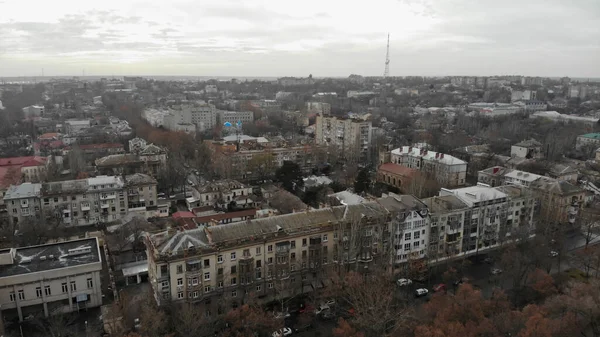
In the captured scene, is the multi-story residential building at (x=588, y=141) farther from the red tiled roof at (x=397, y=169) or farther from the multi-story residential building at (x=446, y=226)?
the multi-story residential building at (x=446, y=226)

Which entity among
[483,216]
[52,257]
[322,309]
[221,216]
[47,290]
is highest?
[483,216]

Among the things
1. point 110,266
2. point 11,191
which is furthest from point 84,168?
point 110,266

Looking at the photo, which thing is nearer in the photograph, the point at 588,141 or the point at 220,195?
the point at 220,195

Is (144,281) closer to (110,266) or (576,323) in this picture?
(110,266)

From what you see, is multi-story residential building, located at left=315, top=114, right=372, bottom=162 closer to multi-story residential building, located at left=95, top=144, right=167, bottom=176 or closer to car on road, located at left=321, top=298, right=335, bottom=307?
multi-story residential building, located at left=95, top=144, right=167, bottom=176

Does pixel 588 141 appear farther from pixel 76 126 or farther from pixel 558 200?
pixel 76 126

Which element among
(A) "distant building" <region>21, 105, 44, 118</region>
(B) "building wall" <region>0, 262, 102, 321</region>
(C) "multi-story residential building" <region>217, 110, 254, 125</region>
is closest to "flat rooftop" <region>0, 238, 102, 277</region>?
(B) "building wall" <region>0, 262, 102, 321</region>

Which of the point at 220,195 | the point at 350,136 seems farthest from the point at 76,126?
the point at 220,195

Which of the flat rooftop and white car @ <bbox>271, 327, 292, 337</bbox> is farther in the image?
the flat rooftop
